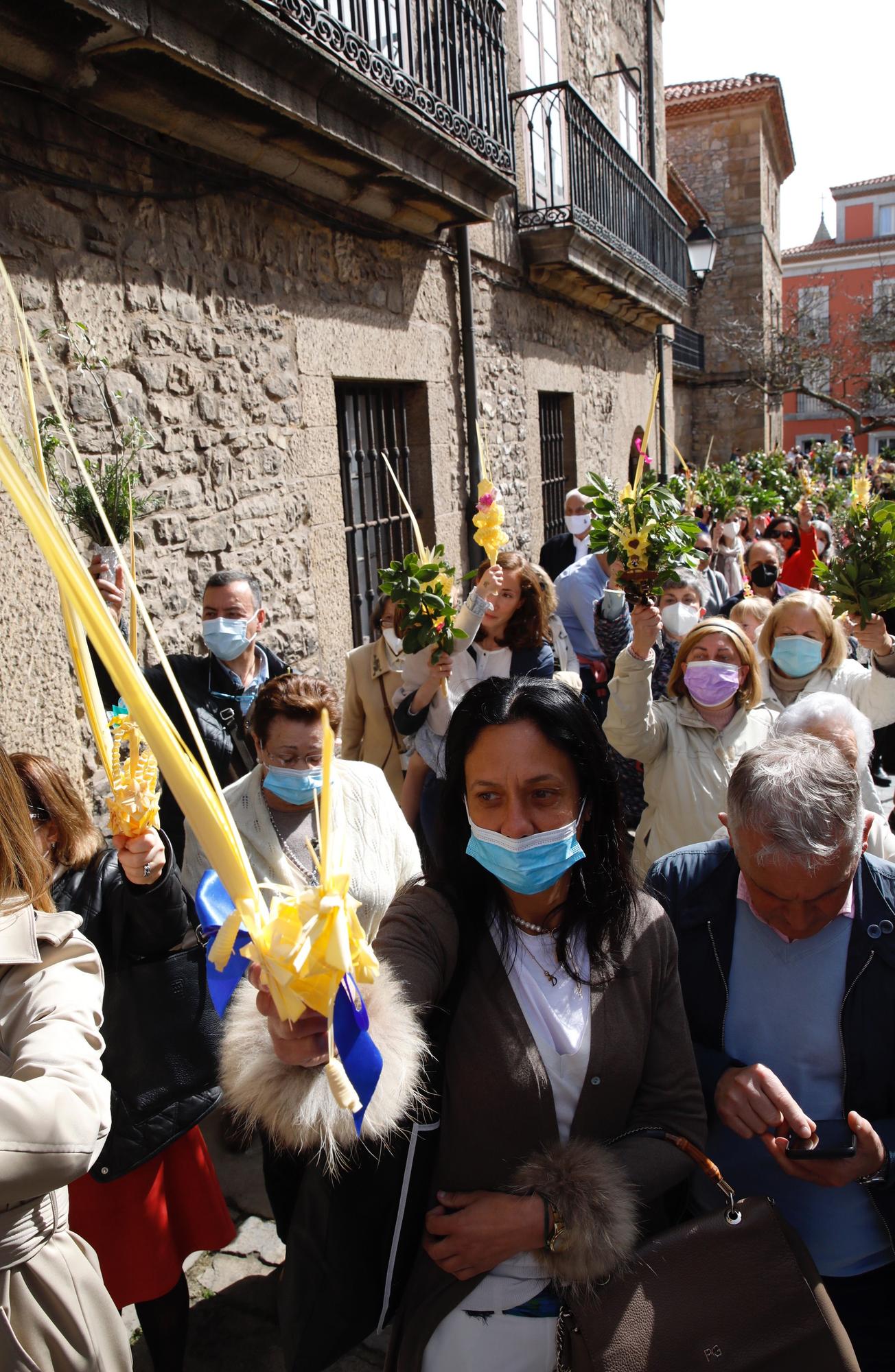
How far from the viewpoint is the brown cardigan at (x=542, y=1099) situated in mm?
1616

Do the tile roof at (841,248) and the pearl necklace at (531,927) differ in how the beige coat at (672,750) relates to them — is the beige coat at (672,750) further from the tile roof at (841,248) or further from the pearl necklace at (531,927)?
the tile roof at (841,248)

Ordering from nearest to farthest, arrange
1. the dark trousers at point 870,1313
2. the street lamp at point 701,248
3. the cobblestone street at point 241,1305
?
the dark trousers at point 870,1313 < the cobblestone street at point 241,1305 < the street lamp at point 701,248

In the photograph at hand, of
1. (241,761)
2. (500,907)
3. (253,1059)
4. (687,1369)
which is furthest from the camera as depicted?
(241,761)

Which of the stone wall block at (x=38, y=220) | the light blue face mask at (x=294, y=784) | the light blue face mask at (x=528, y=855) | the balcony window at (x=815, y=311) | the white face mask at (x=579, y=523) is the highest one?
the balcony window at (x=815, y=311)

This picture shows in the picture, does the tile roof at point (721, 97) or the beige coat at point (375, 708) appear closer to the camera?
the beige coat at point (375, 708)

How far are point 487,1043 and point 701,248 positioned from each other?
14102mm

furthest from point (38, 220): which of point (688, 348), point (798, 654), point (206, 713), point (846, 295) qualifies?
point (846, 295)

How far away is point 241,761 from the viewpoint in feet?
11.9

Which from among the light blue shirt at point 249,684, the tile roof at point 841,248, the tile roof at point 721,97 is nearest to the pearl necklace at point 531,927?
the light blue shirt at point 249,684

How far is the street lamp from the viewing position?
44.3 ft

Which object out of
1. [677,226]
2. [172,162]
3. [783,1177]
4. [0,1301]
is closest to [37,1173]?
[0,1301]

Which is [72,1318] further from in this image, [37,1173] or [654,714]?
[654,714]

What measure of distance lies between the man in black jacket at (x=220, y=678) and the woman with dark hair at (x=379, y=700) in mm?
424

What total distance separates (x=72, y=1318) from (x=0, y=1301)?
0.14 metres
